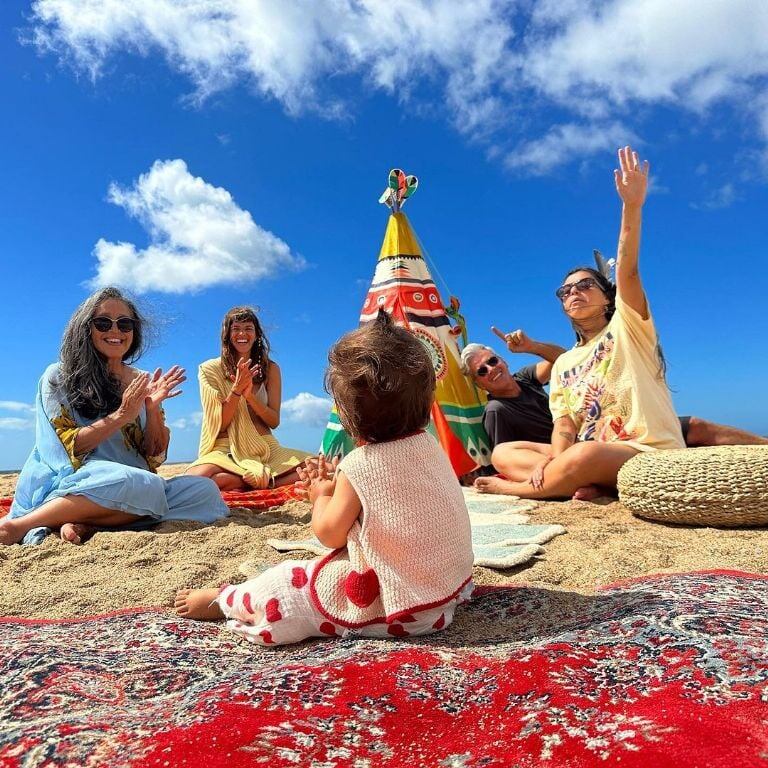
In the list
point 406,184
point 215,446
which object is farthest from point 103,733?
point 406,184

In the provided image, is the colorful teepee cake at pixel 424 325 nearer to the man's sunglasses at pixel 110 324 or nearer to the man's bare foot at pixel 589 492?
the man's bare foot at pixel 589 492

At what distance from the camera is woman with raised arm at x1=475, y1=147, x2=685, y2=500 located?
389cm

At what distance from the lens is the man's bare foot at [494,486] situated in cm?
457

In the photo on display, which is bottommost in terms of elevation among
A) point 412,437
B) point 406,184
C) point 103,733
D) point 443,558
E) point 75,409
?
point 103,733

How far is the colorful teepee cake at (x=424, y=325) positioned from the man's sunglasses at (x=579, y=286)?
5.07ft

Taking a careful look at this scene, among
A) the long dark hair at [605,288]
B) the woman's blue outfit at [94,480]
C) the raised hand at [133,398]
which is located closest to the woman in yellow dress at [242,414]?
the woman's blue outfit at [94,480]

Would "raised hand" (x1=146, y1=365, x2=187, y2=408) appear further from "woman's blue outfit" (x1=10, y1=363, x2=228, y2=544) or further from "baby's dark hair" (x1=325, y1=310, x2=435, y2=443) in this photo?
"baby's dark hair" (x1=325, y1=310, x2=435, y2=443)

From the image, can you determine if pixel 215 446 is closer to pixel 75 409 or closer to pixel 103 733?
pixel 75 409

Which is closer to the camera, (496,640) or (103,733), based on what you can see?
(103,733)

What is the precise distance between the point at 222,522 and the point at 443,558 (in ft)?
8.17

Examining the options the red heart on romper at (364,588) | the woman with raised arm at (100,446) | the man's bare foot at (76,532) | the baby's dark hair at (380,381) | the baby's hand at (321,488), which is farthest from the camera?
the woman with raised arm at (100,446)

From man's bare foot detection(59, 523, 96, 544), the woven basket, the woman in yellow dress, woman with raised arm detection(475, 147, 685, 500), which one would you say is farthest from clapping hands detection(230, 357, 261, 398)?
the woven basket

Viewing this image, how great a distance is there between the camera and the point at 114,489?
143 inches

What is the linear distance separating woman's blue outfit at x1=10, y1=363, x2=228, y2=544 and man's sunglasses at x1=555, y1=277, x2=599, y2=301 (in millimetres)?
2929
